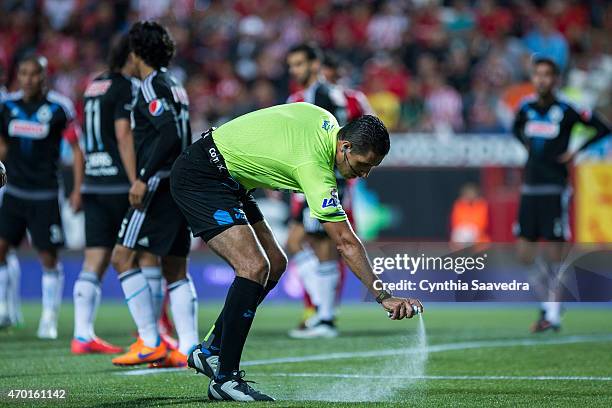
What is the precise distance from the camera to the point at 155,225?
8117 millimetres

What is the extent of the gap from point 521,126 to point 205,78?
10.0 meters

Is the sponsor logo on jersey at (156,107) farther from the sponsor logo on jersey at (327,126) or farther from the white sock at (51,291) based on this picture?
the white sock at (51,291)

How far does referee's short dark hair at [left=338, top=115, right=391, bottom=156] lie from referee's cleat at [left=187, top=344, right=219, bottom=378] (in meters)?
1.62

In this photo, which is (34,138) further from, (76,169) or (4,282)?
(4,282)

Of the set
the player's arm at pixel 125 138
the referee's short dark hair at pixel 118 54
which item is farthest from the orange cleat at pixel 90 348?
the referee's short dark hair at pixel 118 54

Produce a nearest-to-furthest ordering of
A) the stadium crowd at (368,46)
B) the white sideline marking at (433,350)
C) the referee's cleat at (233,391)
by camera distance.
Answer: the referee's cleat at (233,391) → the white sideline marking at (433,350) → the stadium crowd at (368,46)

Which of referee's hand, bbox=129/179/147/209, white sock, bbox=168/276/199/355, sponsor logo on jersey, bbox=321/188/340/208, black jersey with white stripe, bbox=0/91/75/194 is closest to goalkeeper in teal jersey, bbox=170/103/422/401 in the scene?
sponsor logo on jersey, bbox=321/188/340/208

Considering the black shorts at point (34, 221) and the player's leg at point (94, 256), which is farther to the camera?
the black shorts at point (34, 221)

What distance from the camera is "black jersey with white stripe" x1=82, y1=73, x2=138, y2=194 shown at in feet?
30.0

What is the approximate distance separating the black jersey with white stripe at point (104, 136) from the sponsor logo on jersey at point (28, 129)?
54.2 inches

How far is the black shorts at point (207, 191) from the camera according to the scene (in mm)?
6492

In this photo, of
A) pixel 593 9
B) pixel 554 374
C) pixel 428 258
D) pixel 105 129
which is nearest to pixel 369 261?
pixel 428 258

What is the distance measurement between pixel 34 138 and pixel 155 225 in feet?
9.81

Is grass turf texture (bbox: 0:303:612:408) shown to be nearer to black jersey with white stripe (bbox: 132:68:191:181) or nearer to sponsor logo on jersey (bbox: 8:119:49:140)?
black jersey with white stripe (bbox: 132:68:191:181)
